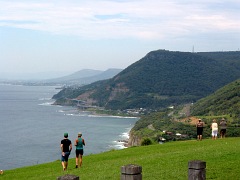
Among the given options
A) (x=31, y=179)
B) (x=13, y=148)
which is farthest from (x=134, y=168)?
(x=13, y=148)

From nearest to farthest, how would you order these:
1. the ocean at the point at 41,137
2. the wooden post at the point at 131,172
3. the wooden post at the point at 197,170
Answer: the wooden post at the point at 131,172 → the wooden post at the point at 197,170 → the ocean at the point at 41,137

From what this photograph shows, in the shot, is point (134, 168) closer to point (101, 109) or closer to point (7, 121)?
point (7, 121)

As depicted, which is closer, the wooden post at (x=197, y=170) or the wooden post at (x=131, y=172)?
the wooden post at (x=131, y=172)

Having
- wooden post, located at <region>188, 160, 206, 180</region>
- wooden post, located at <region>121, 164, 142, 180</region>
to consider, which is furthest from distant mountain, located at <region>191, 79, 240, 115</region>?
wooden post, located at <region>121, 164, 142, 180</region>

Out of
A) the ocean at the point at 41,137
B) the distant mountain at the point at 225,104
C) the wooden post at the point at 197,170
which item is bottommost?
the ocean at the point at 41,137

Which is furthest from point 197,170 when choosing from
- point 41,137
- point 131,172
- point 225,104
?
point 225,104

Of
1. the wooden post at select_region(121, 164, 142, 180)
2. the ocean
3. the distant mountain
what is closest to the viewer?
the wooden post at select_region(121, 164, 142, 180)

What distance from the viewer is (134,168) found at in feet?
21.7

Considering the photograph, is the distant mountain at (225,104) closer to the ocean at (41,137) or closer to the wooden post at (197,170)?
the ocean at (41,137)

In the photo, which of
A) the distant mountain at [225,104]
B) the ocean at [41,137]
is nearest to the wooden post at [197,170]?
the ocean at [41,137]

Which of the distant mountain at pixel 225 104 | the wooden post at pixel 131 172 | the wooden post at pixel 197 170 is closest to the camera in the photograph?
the wooden post at pixel 131 172

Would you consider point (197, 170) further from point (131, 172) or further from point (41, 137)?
point (41, 137)

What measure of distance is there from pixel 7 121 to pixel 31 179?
4760 inches

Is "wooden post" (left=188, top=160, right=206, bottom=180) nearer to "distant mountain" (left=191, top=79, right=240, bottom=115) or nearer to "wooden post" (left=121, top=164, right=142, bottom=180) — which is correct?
"wooden post" (left=121, top=164, right=142, bottom=180)
